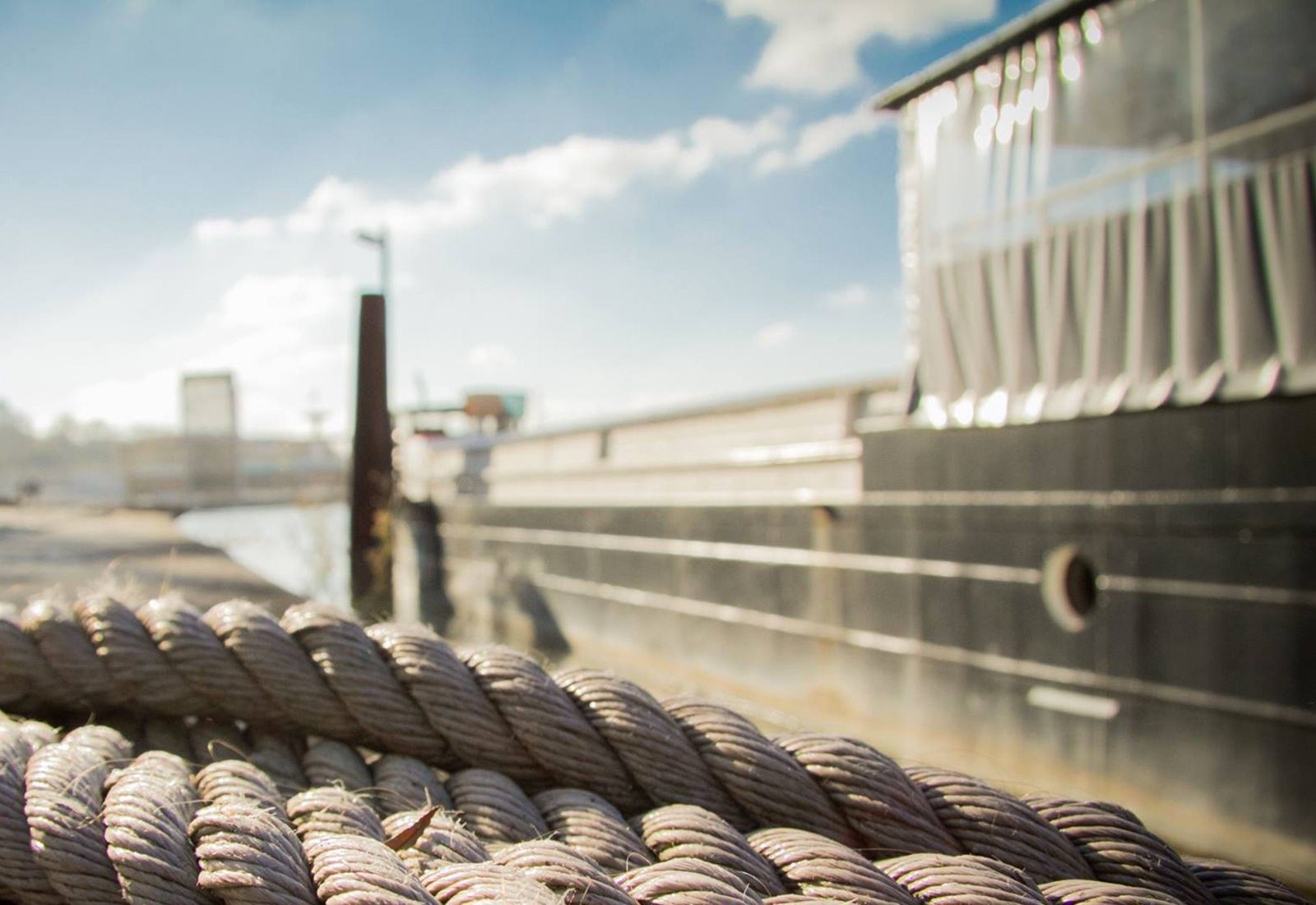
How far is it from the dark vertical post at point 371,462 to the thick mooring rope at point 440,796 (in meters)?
11.5

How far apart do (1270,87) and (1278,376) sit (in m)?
1.37

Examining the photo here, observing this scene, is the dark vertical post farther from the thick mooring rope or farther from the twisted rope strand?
the twisted rope strand

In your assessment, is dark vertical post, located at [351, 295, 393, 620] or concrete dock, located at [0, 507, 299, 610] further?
dark vertical post, located at [351, 295, 393, 620]

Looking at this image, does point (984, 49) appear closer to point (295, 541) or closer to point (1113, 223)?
point (1113, 223)

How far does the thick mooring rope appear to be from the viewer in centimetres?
89

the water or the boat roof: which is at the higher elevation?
the boat roof

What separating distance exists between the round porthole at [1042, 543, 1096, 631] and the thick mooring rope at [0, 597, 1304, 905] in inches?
173

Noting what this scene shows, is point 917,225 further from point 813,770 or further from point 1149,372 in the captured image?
point 813,770

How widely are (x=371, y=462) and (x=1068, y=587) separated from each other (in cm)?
937

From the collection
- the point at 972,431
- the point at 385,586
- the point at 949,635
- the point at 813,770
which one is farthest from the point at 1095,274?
the point at 385,586

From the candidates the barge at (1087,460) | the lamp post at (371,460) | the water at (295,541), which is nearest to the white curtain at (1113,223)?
the barge at (1087,460)

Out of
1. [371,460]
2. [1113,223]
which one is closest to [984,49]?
[1113,223]

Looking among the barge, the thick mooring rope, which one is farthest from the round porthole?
the thick mooring rope

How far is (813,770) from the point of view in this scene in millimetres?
1113
